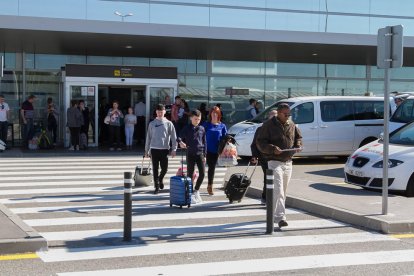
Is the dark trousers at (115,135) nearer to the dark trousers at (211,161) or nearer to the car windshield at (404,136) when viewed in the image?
the dark trousers at (211,161)

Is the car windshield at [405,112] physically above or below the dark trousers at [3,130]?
above

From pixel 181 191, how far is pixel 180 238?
2203 mm

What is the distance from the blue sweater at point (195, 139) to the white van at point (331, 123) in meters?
6.27

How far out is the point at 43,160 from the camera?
18.6 meters

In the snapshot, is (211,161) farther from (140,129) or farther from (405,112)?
(140,129)

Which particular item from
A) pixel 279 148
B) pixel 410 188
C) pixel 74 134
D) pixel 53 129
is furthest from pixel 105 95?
pixel 279 148

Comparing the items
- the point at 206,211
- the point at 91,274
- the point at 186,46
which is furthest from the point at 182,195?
the point at 186,46

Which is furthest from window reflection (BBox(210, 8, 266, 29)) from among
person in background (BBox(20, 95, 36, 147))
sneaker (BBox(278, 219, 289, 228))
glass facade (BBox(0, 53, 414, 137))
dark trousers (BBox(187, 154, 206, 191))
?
sneaker (BBox(278, 219, 289, 228))

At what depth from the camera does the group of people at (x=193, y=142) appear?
11430 millimetres

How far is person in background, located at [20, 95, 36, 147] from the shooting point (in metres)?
22.0

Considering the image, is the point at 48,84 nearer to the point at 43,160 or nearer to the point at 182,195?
the point at 43,160

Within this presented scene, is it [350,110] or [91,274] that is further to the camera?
[350,110]

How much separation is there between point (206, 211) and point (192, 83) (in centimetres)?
1728

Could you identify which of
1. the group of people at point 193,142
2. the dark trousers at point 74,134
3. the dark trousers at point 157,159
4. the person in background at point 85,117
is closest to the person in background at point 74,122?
the dark trousers at point 74,134
